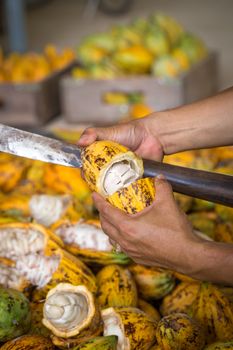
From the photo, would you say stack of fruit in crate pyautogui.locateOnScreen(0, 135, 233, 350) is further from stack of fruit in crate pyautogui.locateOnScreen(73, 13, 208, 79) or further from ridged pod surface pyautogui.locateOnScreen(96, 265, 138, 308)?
stack of fruit in crate pyautogui.locateOnScreen(73, 13, 208, 79)

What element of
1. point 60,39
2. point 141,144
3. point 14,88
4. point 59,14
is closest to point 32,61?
point 14,88

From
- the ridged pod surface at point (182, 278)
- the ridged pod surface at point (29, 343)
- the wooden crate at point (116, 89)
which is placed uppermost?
the wooden crate at point (116, 89)

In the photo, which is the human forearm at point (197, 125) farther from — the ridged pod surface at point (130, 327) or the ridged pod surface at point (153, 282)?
the ridged pod surface at point (130, 327)

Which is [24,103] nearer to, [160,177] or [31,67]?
[31,67]

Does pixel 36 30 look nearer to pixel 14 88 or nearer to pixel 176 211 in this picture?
pixel 14 88

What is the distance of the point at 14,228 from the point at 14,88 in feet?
7.48

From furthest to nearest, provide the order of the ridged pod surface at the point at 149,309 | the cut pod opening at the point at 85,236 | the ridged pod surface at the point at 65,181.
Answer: the ridged pod surface at the point at 65,181 < the cut pod opening at the point at 85,236 < the ridged pod surface at the point at 149,309

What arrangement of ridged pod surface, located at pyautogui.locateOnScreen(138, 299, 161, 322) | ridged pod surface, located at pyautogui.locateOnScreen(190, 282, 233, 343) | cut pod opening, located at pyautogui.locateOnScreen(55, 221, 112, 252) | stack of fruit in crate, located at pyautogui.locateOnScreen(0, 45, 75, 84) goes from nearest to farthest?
ridged pod surface, located at pyautogui.locateOnScreen(190, 282, 233, 343) < ridged pod surface, located at pyautogui.locateOnScreen(138, 299, 161, 322) < cut pod opening, located at pyautogui.locateOnScreen(55, 221, 112, 252) < stack of fruit in crate, located at pyautogui.locateOnScreen(0, 45, 75, 84)

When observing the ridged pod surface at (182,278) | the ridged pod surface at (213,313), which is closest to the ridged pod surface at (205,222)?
the ridged pod surface at (182,278)

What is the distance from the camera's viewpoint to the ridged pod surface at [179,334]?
4.28ft

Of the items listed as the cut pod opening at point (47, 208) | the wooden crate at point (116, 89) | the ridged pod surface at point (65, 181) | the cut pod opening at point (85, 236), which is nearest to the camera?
the cut pod opening at point (85, 236)

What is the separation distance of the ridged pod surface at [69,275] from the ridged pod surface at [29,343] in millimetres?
186

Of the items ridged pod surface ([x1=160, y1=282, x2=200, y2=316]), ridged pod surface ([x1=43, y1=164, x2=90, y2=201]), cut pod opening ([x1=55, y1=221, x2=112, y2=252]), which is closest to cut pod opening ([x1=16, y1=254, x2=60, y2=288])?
cut pod opening ([x1=55, y1=221, x2=112, y2=252])

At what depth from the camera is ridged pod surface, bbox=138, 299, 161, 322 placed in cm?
153
